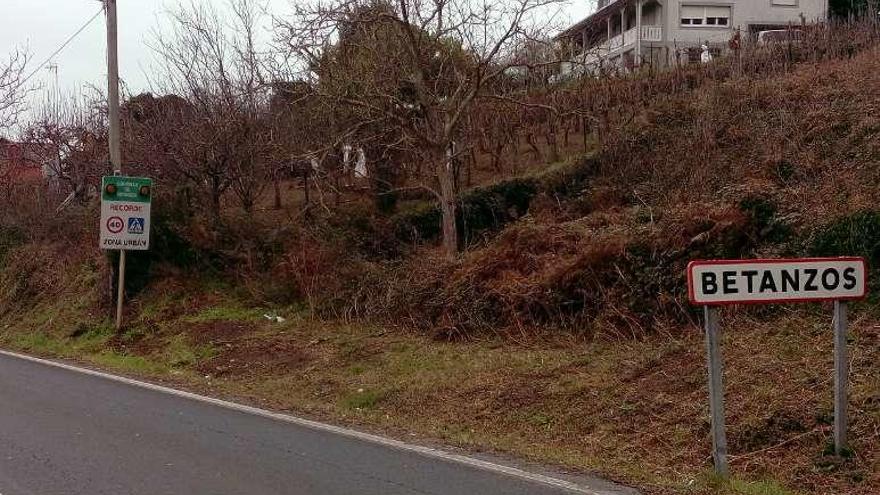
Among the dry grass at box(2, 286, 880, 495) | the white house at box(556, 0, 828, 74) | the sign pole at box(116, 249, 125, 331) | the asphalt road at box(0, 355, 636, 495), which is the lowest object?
the asphalt road at box(0, 355, 636, 495)

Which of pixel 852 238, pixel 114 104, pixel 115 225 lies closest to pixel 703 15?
pixel 114 104

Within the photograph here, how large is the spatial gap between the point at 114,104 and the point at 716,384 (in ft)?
48.5

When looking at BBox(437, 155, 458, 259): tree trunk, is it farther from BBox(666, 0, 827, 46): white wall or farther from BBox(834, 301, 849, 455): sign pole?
BBox(666, 0, 827, 46): white wall

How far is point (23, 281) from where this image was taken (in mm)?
23031

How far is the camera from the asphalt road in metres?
6.21

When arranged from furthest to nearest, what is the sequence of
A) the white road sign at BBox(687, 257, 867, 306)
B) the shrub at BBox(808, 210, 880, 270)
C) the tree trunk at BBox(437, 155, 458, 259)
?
the tree trunk at BBox(437, 155, 458, 259) → the shrub at BBox(808, 210, 880, 270) → the white road sign at BBox(687, 257, 867, 306)

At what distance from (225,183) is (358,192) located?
321cm

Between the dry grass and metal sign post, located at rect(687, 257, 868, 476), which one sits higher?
metal sign post, located at rect(687, 257, 868, 476)

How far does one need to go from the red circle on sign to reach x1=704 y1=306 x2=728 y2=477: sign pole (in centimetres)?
1337

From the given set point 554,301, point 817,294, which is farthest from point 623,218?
point 817,294

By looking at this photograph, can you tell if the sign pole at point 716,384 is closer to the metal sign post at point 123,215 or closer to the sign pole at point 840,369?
the sign pole at point 840,369

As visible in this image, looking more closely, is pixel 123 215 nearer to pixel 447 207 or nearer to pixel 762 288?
pixel 447 207

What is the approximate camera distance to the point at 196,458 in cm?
706

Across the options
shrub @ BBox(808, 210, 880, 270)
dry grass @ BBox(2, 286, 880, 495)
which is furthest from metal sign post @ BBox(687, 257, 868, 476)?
shrub @ BBox(808, 210, 880, 270)
